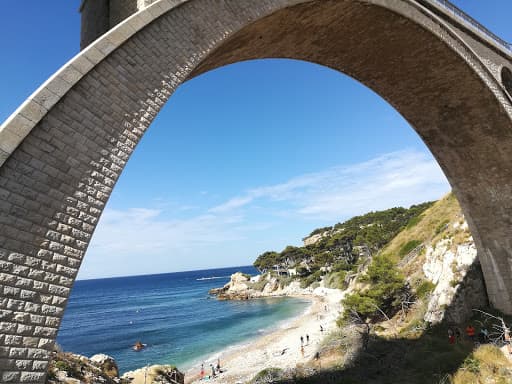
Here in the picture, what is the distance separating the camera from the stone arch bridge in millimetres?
3420

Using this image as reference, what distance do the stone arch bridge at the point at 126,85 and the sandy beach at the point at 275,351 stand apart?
14033 millimetres

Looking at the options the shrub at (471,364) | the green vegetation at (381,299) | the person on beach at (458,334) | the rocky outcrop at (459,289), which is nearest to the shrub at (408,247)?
the green vegetation at (381,299)

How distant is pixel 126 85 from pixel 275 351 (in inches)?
907

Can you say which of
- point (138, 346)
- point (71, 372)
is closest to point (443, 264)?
point (71, 372)

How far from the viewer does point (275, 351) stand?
23031 mm

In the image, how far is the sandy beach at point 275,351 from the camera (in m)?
19.1

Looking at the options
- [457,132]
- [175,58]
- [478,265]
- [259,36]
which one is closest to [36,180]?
[175,58]

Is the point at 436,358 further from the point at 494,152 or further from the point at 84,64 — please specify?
the point at 84,64

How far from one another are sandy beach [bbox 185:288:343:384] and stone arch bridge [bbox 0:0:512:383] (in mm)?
14033

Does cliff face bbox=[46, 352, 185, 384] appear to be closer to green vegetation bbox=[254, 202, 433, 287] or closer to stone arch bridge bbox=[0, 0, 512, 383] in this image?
stone arch bridge bbox=[0, 0, 512, 383]

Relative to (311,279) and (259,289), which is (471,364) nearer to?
(311,279)

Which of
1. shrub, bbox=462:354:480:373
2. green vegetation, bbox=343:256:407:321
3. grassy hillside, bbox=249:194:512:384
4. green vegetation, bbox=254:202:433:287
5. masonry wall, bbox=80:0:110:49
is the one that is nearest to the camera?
masonry wall, bbox=80:0:110:49

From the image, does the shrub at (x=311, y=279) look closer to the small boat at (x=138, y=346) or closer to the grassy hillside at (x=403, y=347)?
the small boat at (x=138, y=346)

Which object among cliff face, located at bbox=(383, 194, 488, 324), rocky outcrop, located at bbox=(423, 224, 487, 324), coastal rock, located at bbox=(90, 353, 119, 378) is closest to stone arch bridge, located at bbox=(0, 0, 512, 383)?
rocky outcrop, located at bbox=(423, 224, 487, 324)
